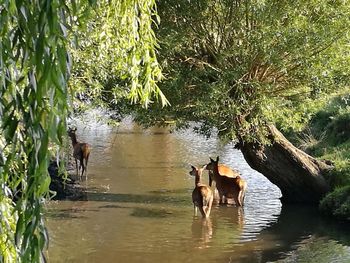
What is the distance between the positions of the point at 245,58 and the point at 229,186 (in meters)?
3.79

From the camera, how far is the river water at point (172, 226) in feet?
35.5

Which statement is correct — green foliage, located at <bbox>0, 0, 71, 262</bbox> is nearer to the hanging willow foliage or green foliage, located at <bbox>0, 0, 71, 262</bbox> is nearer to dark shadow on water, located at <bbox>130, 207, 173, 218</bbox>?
the hanging willow foliage

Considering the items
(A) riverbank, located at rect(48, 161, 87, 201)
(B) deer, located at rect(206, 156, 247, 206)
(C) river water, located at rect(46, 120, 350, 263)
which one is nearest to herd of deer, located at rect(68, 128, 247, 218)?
(B) deer, located at rect(206, 156, 247, 206)

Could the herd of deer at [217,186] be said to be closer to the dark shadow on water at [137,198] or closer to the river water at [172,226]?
the river water at [172,226]

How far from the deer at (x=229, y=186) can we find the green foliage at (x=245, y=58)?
2284 millimetres

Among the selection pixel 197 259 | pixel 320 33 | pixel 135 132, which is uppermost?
pixel 320 33

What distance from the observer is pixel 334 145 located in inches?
683

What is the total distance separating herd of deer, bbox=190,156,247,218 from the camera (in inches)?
507

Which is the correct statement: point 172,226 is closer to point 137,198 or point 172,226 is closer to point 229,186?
point 229,186

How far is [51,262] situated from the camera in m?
10.0

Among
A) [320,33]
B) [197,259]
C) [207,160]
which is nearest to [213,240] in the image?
[197,259]

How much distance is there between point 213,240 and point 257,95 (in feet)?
8.70

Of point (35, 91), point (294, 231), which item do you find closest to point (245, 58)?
point (294, 231)

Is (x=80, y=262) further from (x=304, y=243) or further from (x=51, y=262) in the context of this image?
(x=304, y=243)
